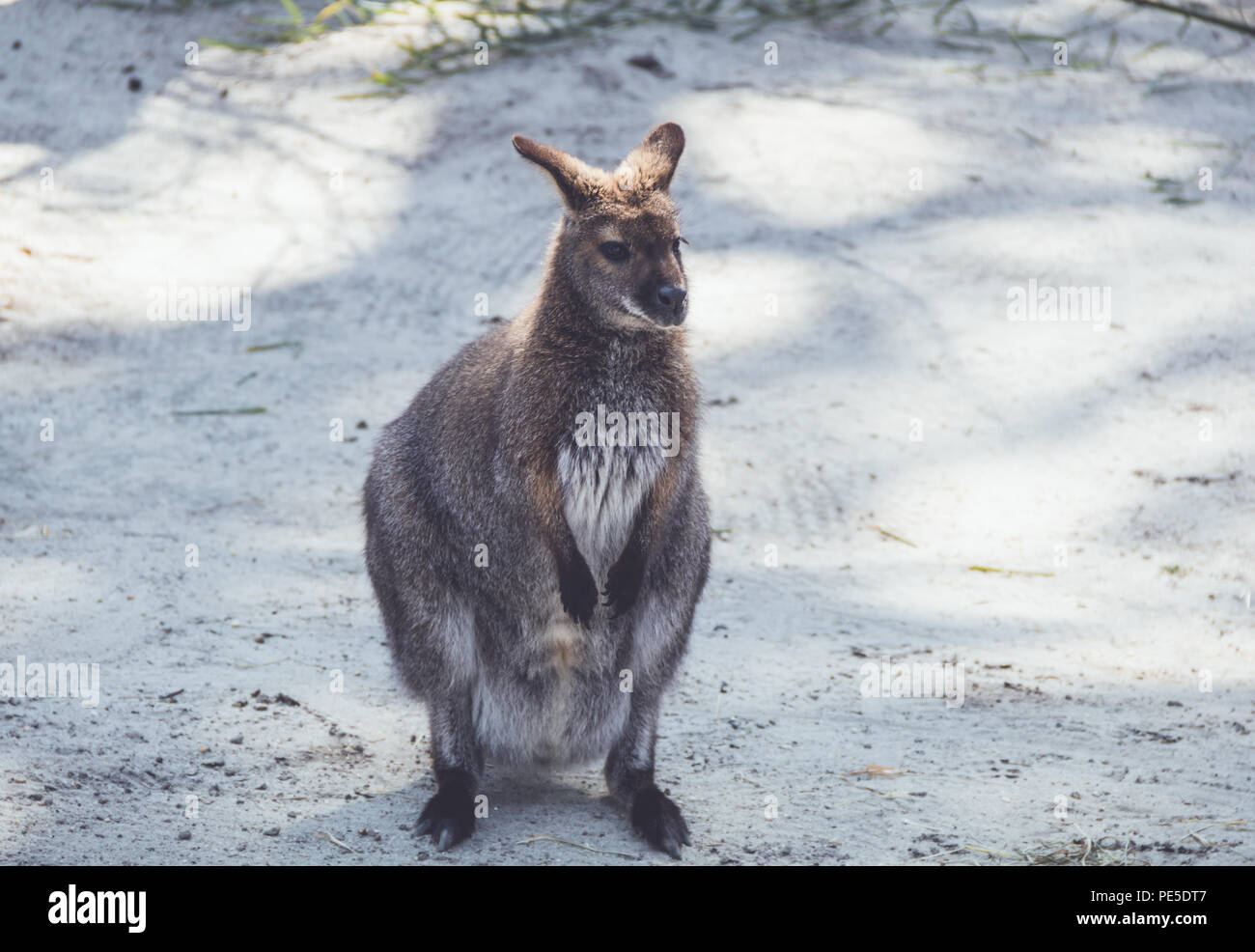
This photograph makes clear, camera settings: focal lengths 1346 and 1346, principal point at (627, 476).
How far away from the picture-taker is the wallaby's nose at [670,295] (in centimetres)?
337

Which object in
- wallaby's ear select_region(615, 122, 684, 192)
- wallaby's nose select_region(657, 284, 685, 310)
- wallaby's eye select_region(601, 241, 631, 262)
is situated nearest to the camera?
wallaby's nose select_region(657, 284, 685, 310)

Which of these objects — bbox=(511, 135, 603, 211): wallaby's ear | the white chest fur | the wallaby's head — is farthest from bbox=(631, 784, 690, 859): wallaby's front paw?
bbox=(511, 135, 603, 211): wallaby's ear

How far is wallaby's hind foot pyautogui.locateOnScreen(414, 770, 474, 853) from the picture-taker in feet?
11.1

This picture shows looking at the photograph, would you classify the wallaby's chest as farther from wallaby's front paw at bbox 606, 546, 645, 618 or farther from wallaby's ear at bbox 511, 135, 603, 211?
wallaby's ear at bbox 511, 135, 603, 211

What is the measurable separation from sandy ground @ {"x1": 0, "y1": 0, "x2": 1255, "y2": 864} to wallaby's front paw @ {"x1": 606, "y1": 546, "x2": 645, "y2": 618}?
622mm

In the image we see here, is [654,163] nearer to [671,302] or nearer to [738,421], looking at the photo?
[671,302]

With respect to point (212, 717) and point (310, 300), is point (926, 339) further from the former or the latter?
point (212, 717)

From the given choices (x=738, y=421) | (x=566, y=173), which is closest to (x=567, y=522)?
(x=566, y=173)

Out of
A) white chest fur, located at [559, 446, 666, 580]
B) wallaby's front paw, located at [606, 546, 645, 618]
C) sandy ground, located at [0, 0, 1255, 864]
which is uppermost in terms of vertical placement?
white chest fur, located at [559, 446, 666, 580]

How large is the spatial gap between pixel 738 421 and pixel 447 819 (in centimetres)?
350

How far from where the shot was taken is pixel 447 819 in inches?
135

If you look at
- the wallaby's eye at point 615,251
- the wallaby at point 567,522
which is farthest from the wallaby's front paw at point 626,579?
the wallaby's eye at point 615,251

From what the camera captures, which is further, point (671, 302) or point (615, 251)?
point (615, 251)

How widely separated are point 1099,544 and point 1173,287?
2161 millimetres
